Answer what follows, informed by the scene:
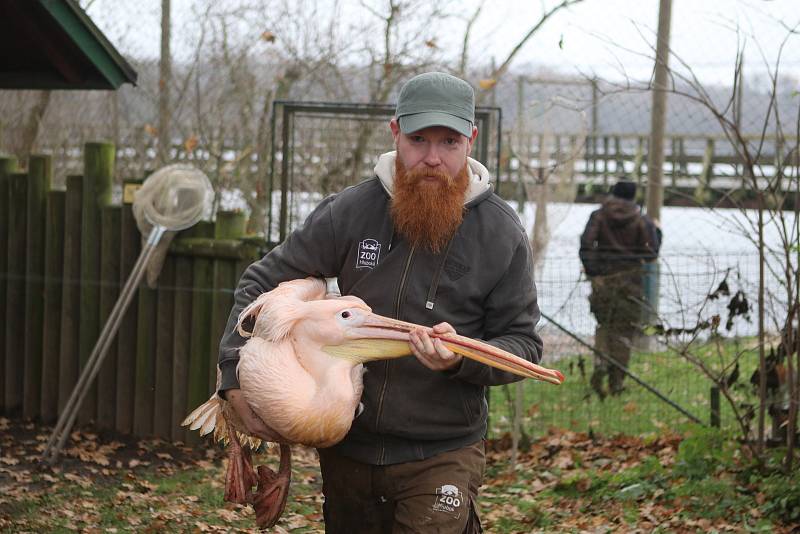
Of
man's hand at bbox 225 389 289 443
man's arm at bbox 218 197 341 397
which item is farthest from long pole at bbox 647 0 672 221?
man's hand at bbox 225 389 289 443

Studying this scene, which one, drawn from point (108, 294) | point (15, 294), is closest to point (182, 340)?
point (108, 294)

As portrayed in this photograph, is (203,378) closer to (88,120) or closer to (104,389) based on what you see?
(104,389)

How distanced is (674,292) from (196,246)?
3398 millimetres

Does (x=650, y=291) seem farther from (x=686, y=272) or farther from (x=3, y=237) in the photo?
(x=3, y=237)

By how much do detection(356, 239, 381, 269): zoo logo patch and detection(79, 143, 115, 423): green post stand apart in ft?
15.9

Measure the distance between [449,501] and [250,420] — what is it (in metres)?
0.72

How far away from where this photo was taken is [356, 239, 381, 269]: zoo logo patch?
3.69 m

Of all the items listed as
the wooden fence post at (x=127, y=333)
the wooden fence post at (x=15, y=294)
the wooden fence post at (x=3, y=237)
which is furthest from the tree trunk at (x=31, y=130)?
the wooden fence post at (x=127, y=333)

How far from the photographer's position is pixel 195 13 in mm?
10422

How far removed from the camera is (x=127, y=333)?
26.4 feet

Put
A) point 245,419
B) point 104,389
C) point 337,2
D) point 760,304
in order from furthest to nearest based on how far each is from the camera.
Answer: point 337,2
point 104,389
point 760,304
point 245,419

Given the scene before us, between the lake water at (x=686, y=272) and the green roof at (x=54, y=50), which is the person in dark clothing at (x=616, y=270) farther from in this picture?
the green roof at (x=54, y=50)

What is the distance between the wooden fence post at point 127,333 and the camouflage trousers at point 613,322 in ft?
11.5

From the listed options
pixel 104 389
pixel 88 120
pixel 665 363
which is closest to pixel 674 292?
pixel 665 363
